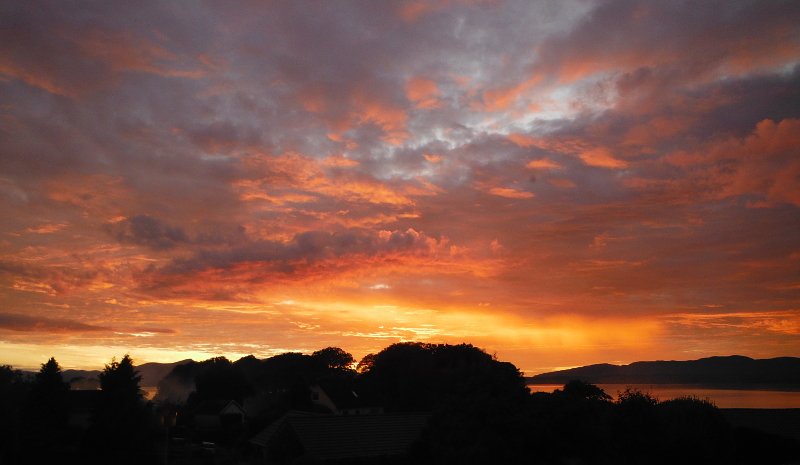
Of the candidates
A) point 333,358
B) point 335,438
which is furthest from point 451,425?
point 333,358

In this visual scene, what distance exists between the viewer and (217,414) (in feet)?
262

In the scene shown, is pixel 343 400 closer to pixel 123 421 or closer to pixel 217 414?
pixel 217 414

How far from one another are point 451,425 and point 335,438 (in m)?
12.6

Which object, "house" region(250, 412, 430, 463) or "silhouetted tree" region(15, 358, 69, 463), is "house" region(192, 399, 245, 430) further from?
"house" region(250, 412, 430, 463)

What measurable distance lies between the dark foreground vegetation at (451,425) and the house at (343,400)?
608mm

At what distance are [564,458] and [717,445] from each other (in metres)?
14.6

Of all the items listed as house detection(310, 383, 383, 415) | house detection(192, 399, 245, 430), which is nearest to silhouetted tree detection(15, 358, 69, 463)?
house detection(192, 399, 245, 430)

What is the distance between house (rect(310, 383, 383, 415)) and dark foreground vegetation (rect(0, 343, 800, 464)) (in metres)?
0.61

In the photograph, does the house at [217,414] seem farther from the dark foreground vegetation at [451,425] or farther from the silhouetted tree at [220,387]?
the silhouetted tree at [220,387]

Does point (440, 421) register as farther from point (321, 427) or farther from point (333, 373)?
point (333, 373)

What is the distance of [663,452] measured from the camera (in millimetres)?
25609

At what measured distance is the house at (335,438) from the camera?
3097 cm

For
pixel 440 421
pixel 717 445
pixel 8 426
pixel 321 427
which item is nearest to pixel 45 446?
pixel 8 426

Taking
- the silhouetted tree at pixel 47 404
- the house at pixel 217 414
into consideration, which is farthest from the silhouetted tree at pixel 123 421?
the house at pixel 217 414
